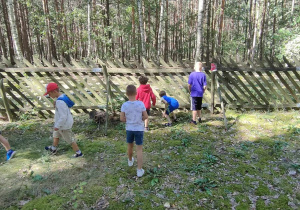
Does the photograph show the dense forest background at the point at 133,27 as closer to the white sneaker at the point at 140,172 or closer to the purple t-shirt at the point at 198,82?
the purple t-shirt at the point at 198,82

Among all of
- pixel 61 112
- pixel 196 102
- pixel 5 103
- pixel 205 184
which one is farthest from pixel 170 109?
pixel 5 103

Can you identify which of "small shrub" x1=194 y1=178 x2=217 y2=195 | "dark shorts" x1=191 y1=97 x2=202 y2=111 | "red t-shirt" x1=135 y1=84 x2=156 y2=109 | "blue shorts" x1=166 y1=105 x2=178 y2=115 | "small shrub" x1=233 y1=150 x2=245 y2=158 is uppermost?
"red t-shirt" x1=135 y1=84 x2=156 y2=109

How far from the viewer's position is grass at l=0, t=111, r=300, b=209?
10.2 ft

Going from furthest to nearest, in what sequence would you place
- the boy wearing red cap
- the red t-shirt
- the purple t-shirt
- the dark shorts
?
the dark shorts → the purple t-shirt → the red t-shirt → the boy wearing red cap

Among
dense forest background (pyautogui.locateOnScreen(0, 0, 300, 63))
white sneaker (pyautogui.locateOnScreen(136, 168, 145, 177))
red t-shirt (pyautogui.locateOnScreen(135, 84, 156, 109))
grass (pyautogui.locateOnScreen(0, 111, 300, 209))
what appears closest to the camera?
grass (pyautogui.locateOnScreen(0, 111, 300, 209))

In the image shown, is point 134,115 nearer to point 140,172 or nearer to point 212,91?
point 140,172

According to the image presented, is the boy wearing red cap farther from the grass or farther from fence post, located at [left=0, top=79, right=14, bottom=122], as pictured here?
fence post, located at [left=0, top=79, right=14, bottom=122]

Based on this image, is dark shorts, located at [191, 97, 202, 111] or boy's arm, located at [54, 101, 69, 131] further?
dark shorts, located at [191, 97, 202, 111]

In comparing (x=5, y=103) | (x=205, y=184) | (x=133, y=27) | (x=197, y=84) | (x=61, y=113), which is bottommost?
(x=205, y=184)

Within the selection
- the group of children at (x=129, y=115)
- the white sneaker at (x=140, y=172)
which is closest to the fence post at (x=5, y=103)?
the group of children at (x=129, y=115)

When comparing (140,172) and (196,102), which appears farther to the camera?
(196,102)

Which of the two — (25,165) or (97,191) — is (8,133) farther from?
(97,191)

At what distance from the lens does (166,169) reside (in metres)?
3.92

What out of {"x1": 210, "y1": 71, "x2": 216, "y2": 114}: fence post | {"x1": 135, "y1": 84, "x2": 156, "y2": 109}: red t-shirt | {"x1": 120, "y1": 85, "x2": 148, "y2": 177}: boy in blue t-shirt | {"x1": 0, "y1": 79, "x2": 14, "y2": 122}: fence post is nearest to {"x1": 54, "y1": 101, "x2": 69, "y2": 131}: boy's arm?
{"x1": 120, "y1": 85, "x2": 148, "y2": 177}: boy in blue t-shirt
